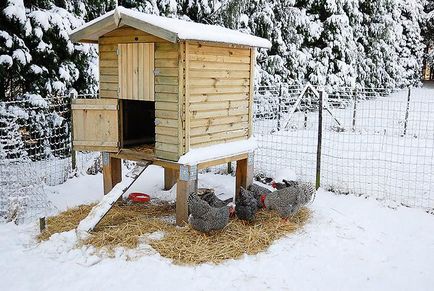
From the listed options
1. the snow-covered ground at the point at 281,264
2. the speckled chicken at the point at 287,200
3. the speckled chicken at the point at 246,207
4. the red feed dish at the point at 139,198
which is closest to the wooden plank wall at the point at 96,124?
the red feed dish at the point at 139,198

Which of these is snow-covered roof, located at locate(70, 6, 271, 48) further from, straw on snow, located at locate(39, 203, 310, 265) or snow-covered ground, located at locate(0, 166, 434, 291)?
snow-covered ground, located at locate(0, 166, 434, 291)

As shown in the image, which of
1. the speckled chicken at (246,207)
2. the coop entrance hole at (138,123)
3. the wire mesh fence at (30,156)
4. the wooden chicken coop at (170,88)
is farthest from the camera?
the coop entrance hole at (138,123)

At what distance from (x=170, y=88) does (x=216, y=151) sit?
98cm

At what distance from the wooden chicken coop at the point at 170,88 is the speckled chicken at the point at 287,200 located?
2.53 feet

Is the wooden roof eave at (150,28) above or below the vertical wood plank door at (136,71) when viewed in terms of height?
above

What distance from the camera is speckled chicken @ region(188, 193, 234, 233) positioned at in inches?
178

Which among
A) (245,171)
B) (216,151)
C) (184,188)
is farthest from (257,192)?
(184,188)

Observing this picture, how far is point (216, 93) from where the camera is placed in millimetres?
5172

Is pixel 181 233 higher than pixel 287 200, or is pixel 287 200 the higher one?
pixel 287 200

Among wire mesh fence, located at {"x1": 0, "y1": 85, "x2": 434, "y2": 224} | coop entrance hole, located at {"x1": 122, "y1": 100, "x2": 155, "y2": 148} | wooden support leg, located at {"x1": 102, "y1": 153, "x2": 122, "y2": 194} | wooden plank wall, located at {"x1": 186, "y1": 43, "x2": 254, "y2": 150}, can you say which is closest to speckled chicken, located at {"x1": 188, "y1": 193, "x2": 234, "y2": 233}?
wooden plank wall, located at {"x1": 186, "y1": 43, "x2": 254, "y2": 150}

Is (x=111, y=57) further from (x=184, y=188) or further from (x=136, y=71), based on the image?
(x=184, y=188)

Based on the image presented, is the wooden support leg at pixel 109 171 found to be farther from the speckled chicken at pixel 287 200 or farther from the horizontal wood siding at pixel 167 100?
the speckled chicken at pixel 287 200

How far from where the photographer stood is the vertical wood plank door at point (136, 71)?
4875 millimetres

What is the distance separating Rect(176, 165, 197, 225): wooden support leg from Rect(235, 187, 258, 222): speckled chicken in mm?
580
